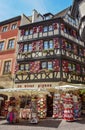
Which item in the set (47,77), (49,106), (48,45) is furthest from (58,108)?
(48,45)

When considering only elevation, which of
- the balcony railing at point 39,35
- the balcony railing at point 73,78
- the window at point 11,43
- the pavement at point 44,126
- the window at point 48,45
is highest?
the balcony railing at point 39,35

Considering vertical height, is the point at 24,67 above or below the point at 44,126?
above

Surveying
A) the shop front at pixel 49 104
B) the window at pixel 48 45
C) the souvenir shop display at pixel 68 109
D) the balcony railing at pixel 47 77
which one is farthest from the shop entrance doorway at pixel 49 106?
the window at pixel 48 45

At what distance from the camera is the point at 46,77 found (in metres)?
17.3

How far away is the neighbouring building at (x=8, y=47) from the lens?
19.4 meters

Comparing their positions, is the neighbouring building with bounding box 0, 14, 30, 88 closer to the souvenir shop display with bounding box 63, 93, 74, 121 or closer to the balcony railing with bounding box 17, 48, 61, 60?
the balcony railing with bounding box 17, 48, 61, 60

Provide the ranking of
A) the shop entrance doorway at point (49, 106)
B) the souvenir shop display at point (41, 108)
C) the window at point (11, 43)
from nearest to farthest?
the souvenir shop display at point (41, 108), the shop entrance doorway at point (49, 106), the window at point (11, 43)

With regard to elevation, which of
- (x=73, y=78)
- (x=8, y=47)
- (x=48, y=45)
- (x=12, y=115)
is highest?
(x=8, y=47)

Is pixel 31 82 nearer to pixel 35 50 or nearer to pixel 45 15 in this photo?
pixel 35 50

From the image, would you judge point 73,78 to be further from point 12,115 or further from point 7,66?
point 12,115

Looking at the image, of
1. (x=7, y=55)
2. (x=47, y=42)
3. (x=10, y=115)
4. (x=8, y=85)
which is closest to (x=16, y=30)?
(x=7, y=55)

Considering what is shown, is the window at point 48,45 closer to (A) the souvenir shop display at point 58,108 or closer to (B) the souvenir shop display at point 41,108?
(B) the souvenir shop display at point 41,108

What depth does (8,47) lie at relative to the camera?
21406 mm

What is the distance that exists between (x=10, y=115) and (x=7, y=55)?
11.3 m
